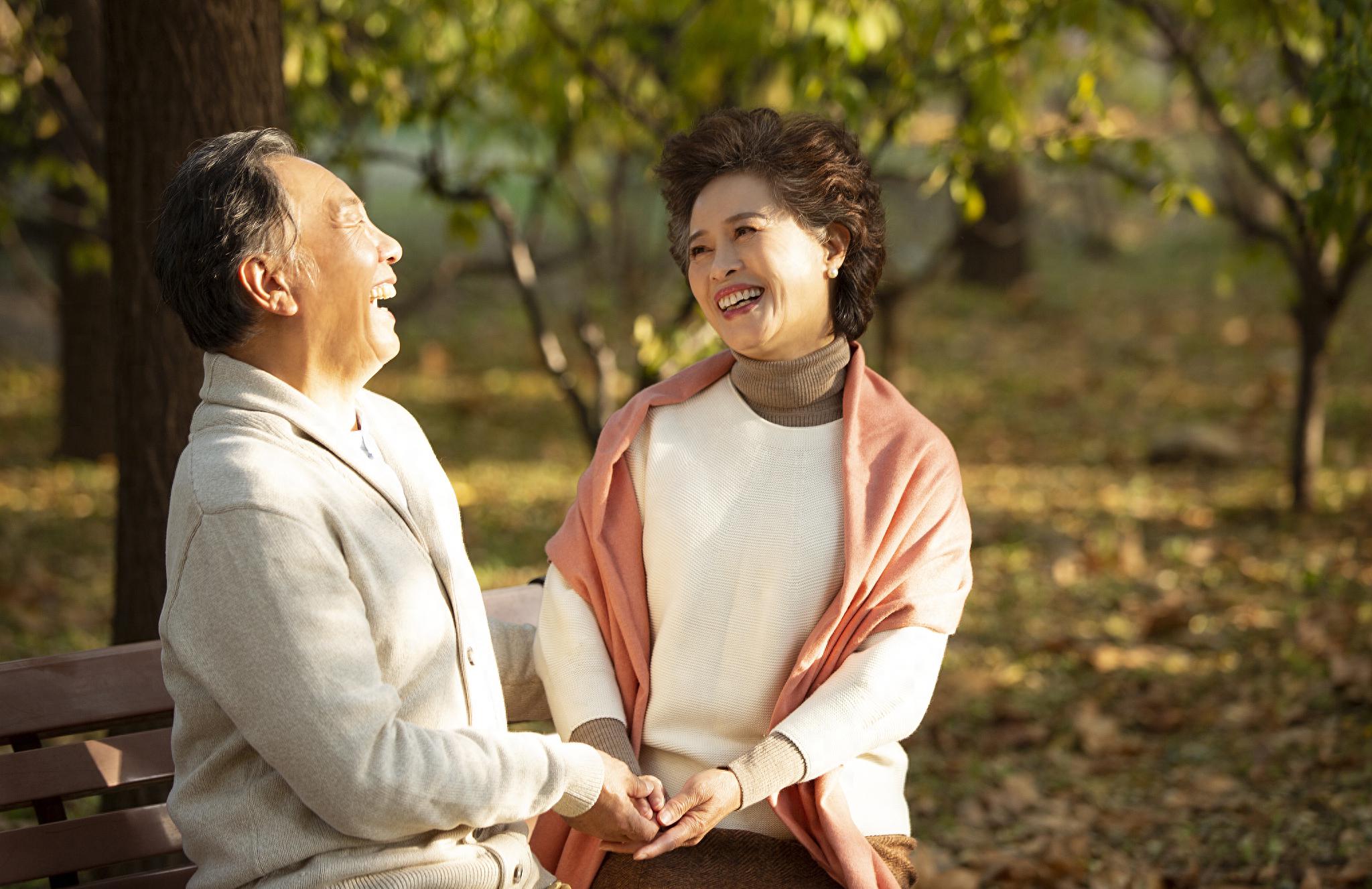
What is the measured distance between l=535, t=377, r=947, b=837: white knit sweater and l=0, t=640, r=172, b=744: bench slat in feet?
2.71

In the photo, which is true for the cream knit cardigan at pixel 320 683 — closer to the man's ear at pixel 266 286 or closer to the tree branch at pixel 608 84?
the man's ear at pixel 266 286

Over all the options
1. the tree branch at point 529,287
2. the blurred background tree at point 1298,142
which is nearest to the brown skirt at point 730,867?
the blurred background tree at point 1298,142

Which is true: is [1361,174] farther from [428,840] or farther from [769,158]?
[428,840]

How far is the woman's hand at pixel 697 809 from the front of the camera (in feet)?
7.53

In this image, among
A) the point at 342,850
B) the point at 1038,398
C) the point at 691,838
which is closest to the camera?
the point at 342,850

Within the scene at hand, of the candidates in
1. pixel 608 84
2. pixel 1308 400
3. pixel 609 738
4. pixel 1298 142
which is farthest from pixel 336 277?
pixel 1308 400

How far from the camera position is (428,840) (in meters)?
2.15

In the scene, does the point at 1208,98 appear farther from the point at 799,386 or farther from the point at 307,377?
the point at 307,377

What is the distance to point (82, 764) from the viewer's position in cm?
259

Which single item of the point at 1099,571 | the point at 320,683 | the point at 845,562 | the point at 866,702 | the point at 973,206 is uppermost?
the point at 973,206

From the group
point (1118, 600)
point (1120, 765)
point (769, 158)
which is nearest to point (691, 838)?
point (769, 158)

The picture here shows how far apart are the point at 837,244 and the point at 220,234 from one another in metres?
1.09

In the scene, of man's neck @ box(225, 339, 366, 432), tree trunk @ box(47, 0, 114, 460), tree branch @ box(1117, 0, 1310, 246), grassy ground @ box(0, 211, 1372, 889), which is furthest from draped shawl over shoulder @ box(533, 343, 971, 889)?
tree trunk @ box(47, 0, 114, 460)

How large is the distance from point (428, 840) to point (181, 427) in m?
1.67
